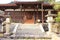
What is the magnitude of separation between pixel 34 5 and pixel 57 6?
652 centimetres

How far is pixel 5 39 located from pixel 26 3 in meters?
12.4

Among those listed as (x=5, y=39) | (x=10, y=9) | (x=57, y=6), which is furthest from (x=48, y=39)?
(x=10, y=9)

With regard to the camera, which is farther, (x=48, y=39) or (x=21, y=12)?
(x=21, y=12)

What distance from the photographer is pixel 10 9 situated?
2612cm

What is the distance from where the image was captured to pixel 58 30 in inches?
701

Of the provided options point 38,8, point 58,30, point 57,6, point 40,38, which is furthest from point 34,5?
point 40,38

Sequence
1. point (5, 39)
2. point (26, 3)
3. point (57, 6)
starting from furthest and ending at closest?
point (26, 3), point (57, 6), point (5, 39)

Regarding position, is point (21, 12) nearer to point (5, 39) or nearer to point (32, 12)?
point (32, 12)

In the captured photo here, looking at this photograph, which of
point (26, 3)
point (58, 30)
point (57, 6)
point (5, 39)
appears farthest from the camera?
point (26, 3)

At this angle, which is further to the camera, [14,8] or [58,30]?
[14,8]

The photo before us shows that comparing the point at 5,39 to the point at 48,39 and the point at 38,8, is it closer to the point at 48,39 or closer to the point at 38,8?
the point at 48,39

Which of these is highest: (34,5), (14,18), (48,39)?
(34,5)

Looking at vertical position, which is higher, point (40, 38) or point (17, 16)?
point (17, 16)

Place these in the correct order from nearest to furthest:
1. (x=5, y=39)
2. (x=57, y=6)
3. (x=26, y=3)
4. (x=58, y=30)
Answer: (x=5, y=39), (x=58, y=30), (x=57, y=6), (x=26, y=3)
